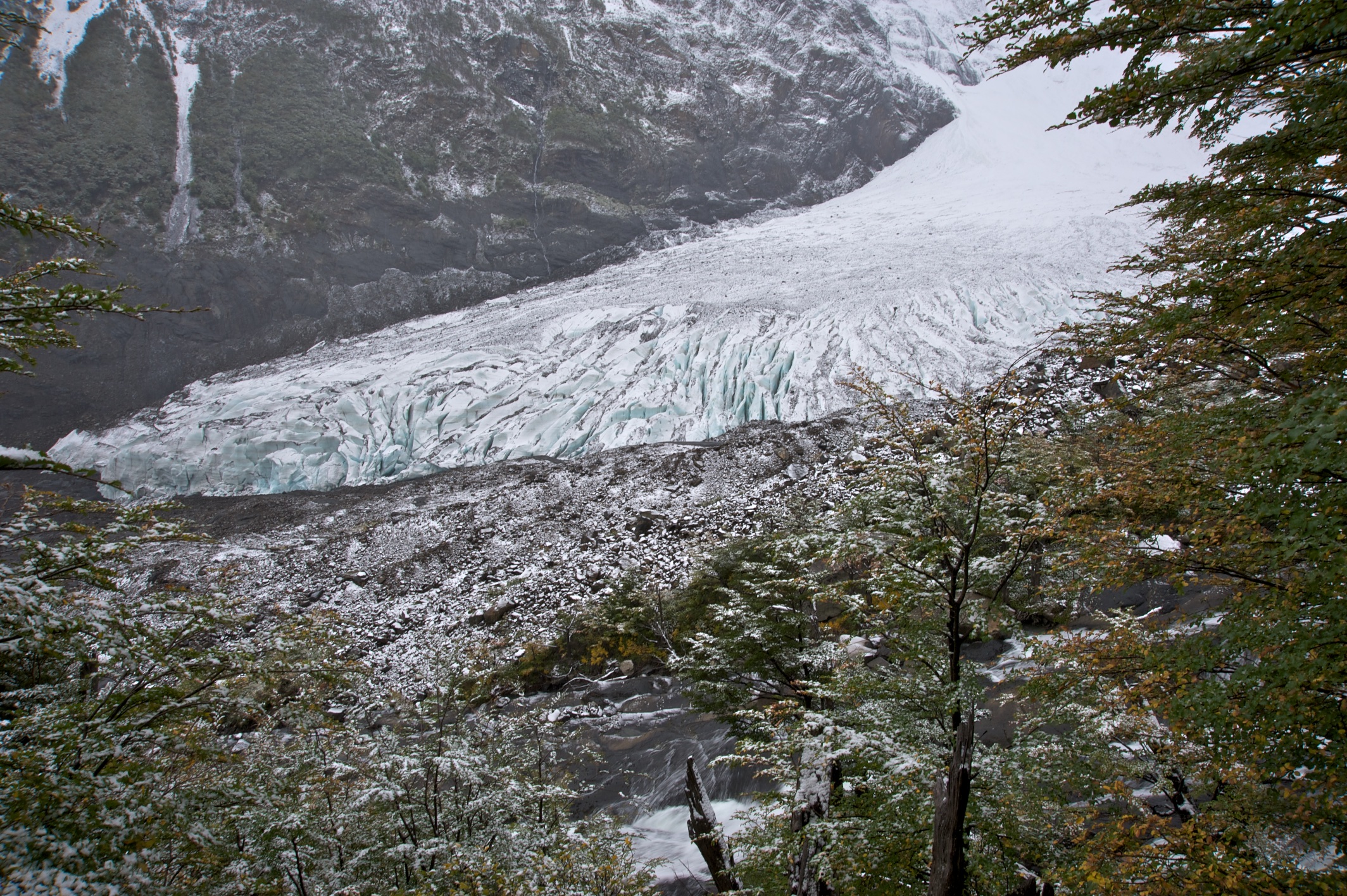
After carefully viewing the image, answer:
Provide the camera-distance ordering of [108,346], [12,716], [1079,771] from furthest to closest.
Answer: [108,346] < [1079,771] < [12,716]

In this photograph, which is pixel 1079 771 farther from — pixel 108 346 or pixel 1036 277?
pixel 108 346

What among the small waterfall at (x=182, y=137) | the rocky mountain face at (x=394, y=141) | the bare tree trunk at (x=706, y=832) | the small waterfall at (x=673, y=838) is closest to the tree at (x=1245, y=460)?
the bare tree trunk at (x=706, y=832)

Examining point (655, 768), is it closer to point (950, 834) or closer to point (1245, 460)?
point (950, 834)

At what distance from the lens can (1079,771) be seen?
520 cm

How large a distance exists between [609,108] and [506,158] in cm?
959

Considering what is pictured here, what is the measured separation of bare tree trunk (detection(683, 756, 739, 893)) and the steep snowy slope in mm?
15983

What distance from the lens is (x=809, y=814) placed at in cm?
477

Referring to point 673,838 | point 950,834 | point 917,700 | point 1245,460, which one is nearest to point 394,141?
point 673,838

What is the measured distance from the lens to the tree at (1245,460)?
114 inches

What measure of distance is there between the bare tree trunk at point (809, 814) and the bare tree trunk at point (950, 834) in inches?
51.7

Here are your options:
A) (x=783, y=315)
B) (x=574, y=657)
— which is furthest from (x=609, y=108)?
(x=574, y=657)

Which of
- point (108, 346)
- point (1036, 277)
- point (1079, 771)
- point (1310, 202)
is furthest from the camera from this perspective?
point (108, 346)

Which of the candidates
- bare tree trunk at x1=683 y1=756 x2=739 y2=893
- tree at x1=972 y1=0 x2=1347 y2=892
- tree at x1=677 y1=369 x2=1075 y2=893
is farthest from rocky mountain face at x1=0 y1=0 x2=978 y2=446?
tree at x1=972 y1=0 x2=1347 y2=892

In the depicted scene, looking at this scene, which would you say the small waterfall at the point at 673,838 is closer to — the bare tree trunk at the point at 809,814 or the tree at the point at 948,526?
the bare tree trunk at the point at 809,814
